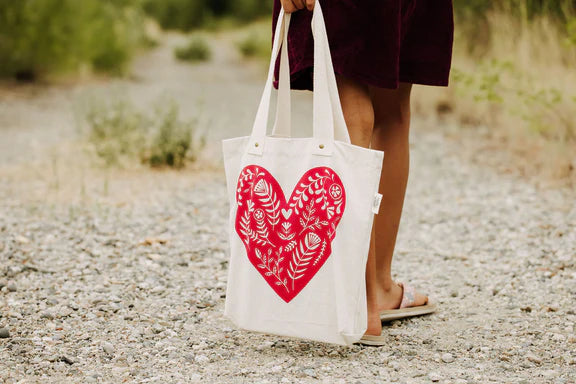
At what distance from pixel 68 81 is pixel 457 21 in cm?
587

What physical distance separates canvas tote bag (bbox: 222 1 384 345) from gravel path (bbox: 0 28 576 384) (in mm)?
166

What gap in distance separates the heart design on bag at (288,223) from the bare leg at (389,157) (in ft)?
1.40

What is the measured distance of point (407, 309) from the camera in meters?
2.36

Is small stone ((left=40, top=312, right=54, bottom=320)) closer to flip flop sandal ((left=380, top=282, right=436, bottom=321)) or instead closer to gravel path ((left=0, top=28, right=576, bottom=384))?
gravel path ((left=0, top=28, right=576, bottom=384))

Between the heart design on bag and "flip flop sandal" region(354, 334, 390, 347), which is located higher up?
the heart design on bag

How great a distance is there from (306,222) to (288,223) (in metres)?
0.05

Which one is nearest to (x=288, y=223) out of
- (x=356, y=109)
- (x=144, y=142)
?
(x=356, y=109)

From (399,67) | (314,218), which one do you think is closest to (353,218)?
(314,218)

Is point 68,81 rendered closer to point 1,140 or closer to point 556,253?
point 1,140

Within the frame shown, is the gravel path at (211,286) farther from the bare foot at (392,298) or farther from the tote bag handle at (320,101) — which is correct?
the tote bag handle at (320,101)

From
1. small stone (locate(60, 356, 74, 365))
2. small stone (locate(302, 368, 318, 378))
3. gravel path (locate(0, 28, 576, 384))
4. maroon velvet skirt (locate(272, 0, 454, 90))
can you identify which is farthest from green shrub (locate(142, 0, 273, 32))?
small stone (locate(302, 368, 318, 378))

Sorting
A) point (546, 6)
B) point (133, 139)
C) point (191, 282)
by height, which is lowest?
point (191, 282)

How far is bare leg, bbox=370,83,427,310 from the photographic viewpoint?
217cm

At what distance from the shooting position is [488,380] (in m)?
1.87
